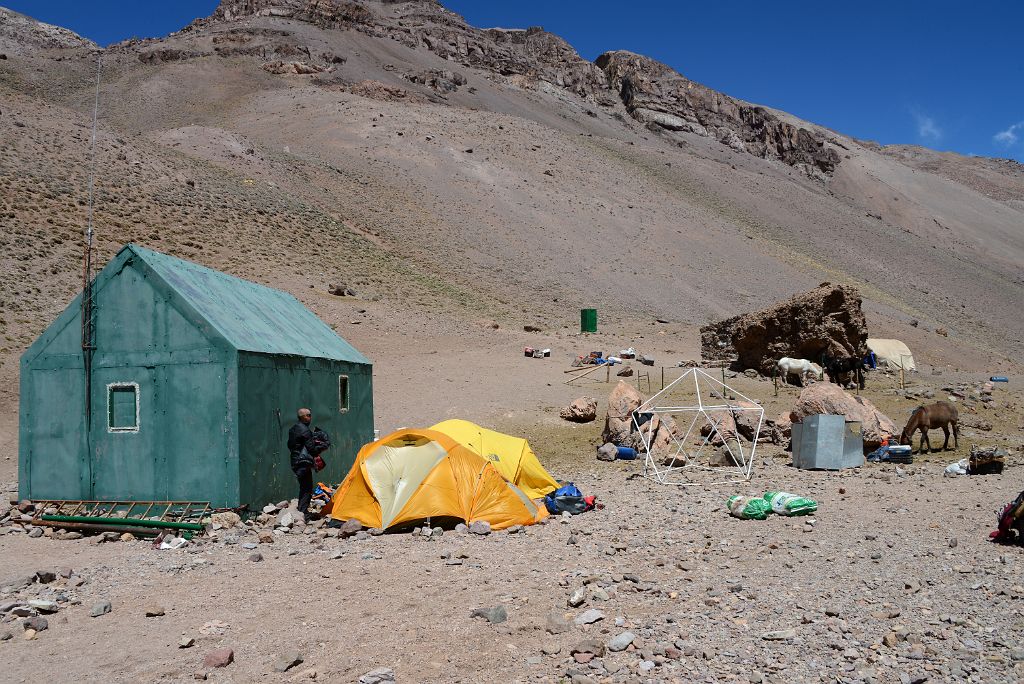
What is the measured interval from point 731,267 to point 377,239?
26297 mm

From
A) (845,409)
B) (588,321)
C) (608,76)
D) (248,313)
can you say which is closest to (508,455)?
(248,313)

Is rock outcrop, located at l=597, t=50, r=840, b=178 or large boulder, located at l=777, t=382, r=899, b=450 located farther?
rock outcrop, located at l=597, t=50, r=840, b=178

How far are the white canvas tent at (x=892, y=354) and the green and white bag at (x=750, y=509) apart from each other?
28.9m

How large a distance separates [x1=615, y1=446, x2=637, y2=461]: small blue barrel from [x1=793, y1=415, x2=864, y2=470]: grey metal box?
3.35m

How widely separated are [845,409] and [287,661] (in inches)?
556

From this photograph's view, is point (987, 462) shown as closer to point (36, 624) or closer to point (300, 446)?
point (300, 446)

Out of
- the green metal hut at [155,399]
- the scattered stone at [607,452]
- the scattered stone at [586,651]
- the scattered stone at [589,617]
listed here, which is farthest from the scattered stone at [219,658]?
the scattered stone at [607,452]

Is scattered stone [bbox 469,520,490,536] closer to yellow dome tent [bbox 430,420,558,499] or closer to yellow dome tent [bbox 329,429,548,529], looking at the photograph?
yellow dome tent [bbox 329,429,548,529]

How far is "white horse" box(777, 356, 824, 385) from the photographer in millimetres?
26516

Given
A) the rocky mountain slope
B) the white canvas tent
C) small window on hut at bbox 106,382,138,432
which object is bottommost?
small window on hut at bbox 106,382,138,432

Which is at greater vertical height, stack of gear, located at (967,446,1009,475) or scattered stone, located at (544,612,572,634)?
stack of gear, located at (967,446,1009,475)

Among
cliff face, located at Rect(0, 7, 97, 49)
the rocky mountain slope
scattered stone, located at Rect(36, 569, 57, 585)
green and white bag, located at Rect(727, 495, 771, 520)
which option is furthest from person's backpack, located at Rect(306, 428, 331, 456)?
cliff face, located at Rect(0, 7, 97, 49)

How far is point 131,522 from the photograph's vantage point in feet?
36.2

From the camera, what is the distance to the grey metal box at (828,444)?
15195 millimetres
